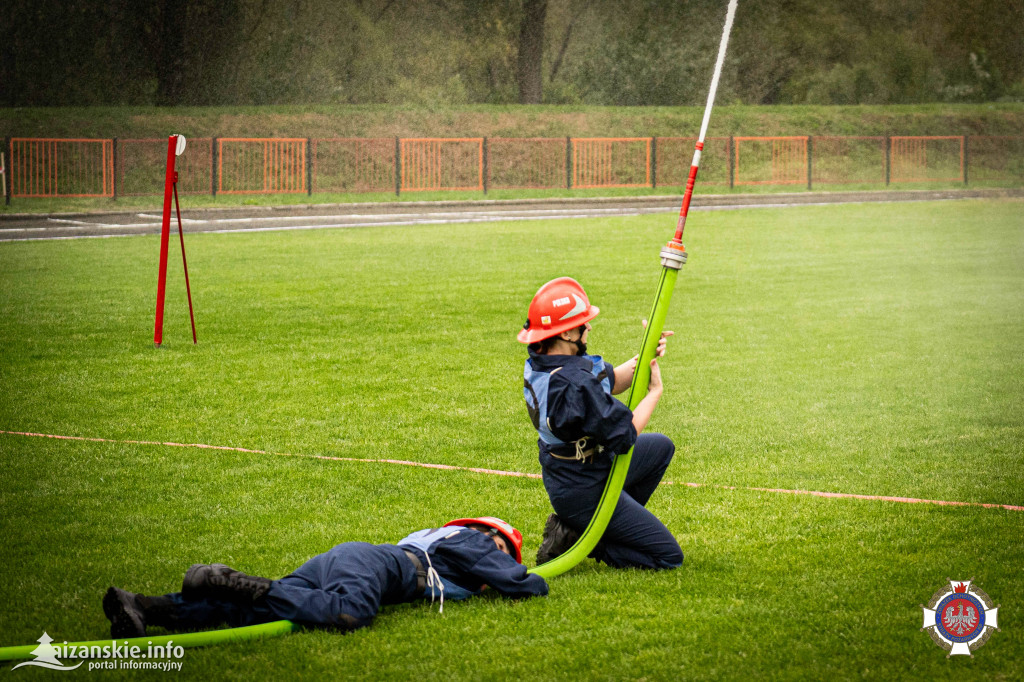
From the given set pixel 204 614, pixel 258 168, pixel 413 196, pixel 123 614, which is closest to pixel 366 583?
pixel 204 614

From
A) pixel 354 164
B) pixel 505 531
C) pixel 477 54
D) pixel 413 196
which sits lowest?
pixel 505 531

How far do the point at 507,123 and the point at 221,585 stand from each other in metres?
40.3

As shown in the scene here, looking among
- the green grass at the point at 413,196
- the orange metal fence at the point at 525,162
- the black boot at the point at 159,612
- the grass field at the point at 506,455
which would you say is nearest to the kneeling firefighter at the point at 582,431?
the grass field at the point at 506,455

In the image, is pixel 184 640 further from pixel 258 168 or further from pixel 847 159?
pixel 847 159

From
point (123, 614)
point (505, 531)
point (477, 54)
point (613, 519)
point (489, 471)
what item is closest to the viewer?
point (123, 614)

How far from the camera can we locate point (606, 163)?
37562 mm

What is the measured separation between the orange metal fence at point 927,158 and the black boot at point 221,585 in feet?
127

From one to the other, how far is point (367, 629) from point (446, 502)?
1901 mm

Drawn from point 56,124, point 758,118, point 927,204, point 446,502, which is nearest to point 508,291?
point 446,502

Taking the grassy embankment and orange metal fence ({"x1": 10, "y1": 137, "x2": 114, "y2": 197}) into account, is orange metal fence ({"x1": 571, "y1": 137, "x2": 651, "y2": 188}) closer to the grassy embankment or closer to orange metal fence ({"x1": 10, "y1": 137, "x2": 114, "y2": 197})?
the grassy embankment

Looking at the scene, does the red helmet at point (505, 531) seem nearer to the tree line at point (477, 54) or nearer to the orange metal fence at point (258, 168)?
the orange metal fence at point (258, 168)

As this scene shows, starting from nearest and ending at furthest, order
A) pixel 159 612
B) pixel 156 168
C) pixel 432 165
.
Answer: pixel 159 612 < pixel 156 168 < pixel 432 165

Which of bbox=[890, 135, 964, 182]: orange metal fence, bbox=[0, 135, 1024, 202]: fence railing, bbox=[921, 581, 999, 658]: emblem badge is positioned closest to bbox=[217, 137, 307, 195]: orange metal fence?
bbox=[0, 135, 1024, 202]: fence railing

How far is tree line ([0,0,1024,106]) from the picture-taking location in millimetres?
41344
